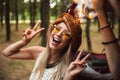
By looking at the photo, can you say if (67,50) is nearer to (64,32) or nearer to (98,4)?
(64,32)

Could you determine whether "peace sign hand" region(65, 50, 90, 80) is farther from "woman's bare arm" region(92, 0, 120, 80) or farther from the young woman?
"woman's bare arm" region(92, 0, 120, 80)

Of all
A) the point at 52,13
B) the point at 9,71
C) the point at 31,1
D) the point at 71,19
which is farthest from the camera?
the point at 31,1

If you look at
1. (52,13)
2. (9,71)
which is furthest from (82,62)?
(52,13)

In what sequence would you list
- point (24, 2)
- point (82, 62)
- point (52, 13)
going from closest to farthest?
point (82, 62) < point (52, 13) < point (24, 2)

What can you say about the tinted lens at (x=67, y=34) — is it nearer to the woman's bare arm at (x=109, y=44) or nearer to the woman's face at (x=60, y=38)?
the woman's face at (x=60, y=38)

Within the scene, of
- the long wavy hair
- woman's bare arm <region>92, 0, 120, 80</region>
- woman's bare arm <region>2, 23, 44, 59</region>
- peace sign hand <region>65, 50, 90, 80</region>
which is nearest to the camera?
woman's bare arm <region>92, 0, 120, 80</region>

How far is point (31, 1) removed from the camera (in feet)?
8.89

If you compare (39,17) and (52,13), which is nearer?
(52,13)

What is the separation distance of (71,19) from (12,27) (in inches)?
60.1

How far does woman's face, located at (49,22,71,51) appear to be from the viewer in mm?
936

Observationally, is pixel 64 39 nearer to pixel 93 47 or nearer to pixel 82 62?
pixel 82 62

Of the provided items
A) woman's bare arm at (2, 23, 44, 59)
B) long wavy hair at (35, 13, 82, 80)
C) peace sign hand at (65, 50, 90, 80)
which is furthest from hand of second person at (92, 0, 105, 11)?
woman's bare arm at (2, 23, 44, 59)

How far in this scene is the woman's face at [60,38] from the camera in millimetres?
936

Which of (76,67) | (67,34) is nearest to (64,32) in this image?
(67,34)
